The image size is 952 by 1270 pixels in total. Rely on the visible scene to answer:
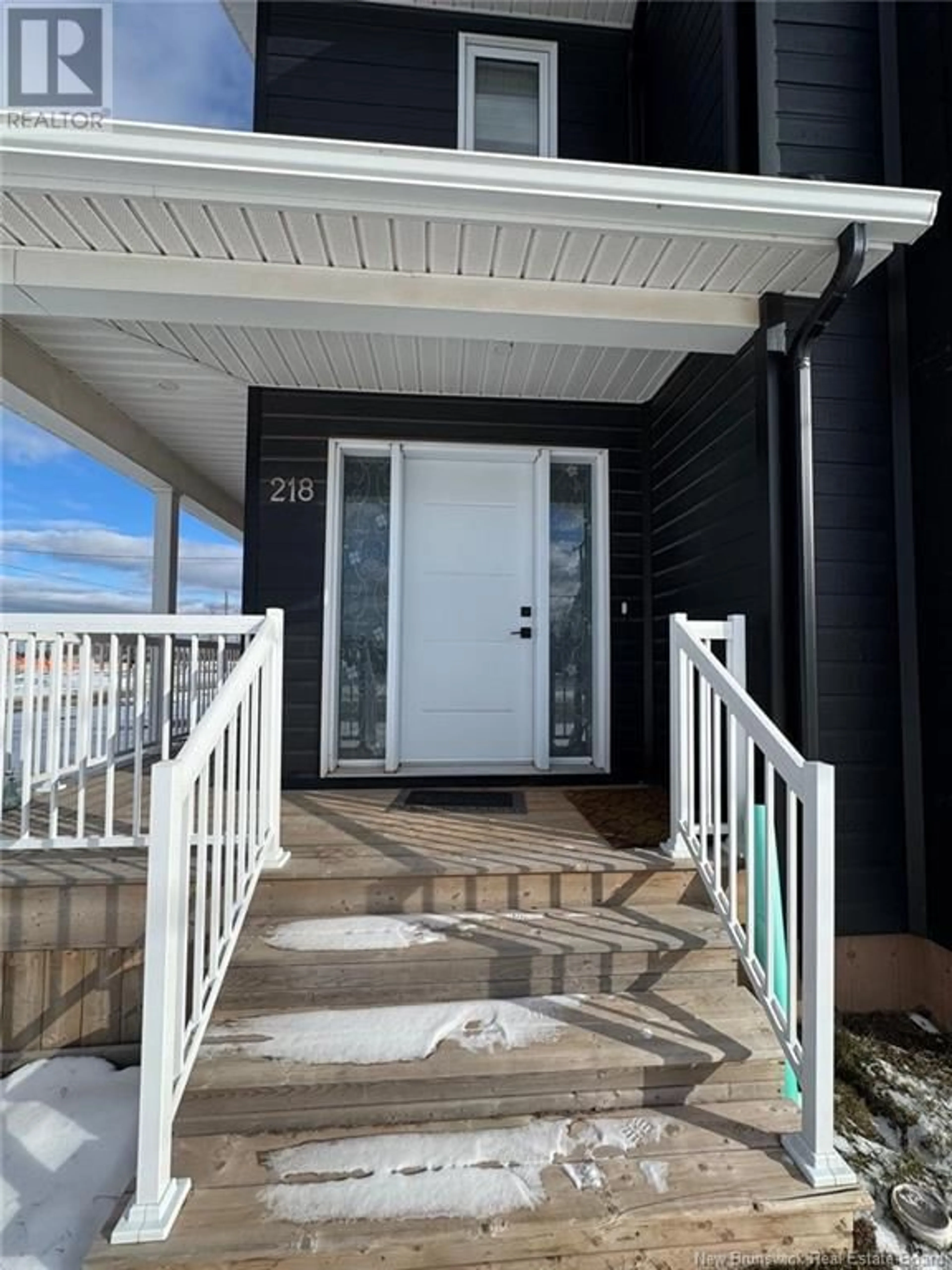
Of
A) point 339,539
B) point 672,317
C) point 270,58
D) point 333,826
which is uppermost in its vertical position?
point 270,58

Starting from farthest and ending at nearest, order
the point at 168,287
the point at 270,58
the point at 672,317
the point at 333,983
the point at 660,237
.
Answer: the point at 270,58 → the point at 672,317 → the point at 168,287 → the point at 660,237 → the point at 333,983

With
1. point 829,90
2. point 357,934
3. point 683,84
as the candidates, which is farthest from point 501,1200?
point 683,84

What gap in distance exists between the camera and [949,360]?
256 centimetres

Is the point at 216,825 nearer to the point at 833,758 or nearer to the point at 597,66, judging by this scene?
the point at 833,758

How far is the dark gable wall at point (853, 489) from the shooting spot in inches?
107

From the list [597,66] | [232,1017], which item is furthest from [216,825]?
[597,66]

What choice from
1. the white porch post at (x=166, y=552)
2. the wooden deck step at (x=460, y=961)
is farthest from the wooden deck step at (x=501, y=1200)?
the white porch post at (x=166, y=552)

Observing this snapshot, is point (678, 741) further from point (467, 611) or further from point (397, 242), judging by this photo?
point (397, 242)

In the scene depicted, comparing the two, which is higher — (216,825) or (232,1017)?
A: (216,825)

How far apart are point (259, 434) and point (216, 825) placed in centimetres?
274

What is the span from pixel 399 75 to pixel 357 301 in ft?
8.29

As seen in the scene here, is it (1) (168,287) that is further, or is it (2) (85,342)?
(2) (85,342)

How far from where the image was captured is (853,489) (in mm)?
2779

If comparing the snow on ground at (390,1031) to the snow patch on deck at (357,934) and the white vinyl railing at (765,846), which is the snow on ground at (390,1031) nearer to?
the snow patch on deck at (357,934)
